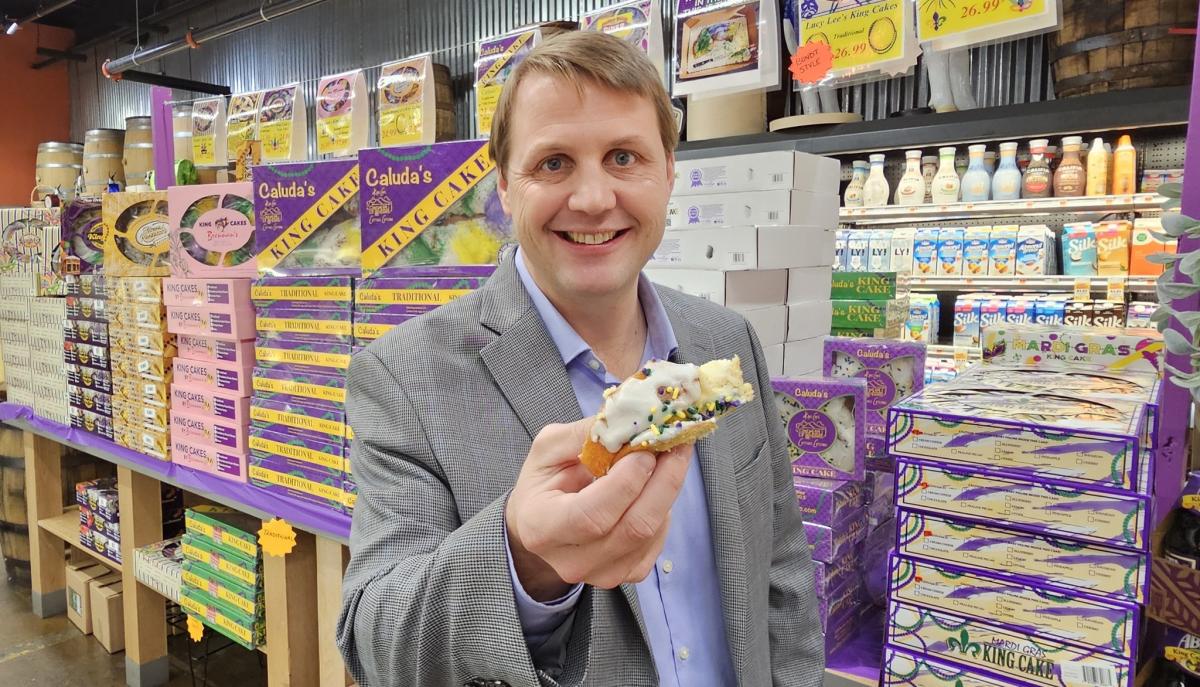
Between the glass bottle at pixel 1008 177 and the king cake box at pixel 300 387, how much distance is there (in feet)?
9.76

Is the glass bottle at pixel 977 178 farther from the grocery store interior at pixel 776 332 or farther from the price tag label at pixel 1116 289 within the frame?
the price tag label at pixel 1116 289

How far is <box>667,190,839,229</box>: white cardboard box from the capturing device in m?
2.16

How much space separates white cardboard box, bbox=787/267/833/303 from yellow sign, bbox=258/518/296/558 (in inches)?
64.1

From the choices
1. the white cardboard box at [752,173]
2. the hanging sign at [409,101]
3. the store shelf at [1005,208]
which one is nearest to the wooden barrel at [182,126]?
the hanging sign at [409,101]

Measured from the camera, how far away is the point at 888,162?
13.5ft

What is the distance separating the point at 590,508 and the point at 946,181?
350 centimetres

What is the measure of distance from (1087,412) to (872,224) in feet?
9.74

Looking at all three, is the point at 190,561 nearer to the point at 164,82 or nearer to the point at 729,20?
the point at 729,20

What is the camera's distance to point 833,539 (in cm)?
156

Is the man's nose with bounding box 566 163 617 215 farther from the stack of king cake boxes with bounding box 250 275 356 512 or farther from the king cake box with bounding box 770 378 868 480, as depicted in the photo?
the stack of king cake boxes with bounding box 250 275 356 512

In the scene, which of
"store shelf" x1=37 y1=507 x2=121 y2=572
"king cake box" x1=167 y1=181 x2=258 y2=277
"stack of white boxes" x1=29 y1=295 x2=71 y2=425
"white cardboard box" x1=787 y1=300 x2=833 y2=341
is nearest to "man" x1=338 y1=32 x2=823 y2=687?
"white cardboard box" x1=787 y1=300 x2=833 y2=341

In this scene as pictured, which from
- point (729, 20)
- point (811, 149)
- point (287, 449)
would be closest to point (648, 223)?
point (287, 449)

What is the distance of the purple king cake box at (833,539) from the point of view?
61.0 inches

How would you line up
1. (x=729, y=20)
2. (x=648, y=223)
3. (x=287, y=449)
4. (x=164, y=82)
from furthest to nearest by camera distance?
(x=164, y=82)
(x=729, y=20)
(x=287, y=449)
(x=648, y=223)
